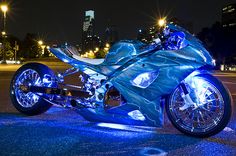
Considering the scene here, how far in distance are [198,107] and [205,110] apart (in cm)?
11

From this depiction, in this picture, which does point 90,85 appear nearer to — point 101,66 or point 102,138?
point 101,66

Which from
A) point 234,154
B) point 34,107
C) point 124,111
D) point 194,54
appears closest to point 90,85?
point 124,111

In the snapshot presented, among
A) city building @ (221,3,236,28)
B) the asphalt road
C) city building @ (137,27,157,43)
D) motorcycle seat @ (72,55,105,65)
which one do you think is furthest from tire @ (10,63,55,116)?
city building @ (221,3,236,28)

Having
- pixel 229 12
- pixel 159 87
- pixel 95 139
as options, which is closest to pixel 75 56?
pixel 159 87

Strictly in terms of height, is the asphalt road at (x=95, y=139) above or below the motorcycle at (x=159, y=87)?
below

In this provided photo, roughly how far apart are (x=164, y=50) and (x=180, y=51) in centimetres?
25

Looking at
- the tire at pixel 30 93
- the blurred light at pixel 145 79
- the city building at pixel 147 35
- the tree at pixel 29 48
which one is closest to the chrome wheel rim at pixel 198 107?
the blurred light at pixel 145 79

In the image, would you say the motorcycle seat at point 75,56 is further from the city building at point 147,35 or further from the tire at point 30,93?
the city building at point 147,35

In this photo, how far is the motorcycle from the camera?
19.8ft

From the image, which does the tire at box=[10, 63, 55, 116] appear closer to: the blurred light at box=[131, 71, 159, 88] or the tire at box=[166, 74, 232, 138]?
the blurred light at box=[131, 71, 159, 88]

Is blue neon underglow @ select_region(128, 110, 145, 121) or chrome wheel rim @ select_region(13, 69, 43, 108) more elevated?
chrome wheel rim @ select_region(13, 69, 43, 108)

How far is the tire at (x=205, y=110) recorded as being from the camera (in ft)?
19.6

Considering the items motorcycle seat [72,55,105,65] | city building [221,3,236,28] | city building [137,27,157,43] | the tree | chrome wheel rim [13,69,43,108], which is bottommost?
chrome wheel rim [13,69,43,108]

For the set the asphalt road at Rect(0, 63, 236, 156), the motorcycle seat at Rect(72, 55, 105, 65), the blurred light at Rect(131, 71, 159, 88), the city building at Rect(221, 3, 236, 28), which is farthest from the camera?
the city building at Rect(221, 3, 236, 28)
